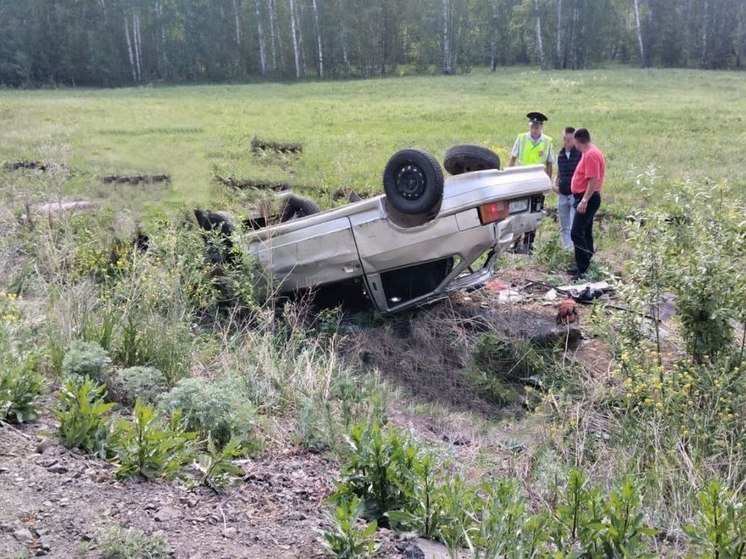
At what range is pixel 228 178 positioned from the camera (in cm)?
1341

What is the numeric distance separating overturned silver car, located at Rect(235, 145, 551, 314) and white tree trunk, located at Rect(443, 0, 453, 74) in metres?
47.2

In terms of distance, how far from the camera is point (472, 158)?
7746mm

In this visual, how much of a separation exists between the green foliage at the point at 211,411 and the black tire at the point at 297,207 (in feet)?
14.0

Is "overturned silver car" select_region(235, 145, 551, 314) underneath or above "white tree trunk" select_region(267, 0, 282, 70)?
underneath

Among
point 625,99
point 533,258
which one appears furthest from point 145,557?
point 625,99

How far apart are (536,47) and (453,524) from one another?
56086mm

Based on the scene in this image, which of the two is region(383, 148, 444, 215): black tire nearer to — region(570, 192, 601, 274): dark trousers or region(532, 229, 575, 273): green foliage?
region(570, 192, 601, 274): dark trousers

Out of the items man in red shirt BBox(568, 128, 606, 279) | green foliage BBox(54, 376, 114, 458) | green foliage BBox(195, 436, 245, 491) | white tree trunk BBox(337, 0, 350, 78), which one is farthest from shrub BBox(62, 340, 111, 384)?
white tree trunk BBox(337, 0, 350, 78)

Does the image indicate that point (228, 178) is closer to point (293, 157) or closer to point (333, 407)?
point (293, 157)

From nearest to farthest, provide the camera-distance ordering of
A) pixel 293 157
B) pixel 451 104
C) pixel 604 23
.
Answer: pixel 293 157, pixel 451 104, pixel 604 23

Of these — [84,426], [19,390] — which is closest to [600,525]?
[84,426]

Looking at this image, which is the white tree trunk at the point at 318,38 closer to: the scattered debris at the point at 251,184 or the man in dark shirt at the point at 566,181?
the scattered debris at the point at 251,184

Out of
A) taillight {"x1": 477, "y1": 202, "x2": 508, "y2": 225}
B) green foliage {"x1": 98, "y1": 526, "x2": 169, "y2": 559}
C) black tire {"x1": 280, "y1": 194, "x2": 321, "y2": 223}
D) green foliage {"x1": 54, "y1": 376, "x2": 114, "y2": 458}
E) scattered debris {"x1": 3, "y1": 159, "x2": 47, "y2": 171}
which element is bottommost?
green foliage {"x1": 98, "y1": 526, "x2": 169, "y2": 559}

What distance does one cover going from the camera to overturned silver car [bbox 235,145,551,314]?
659cm
